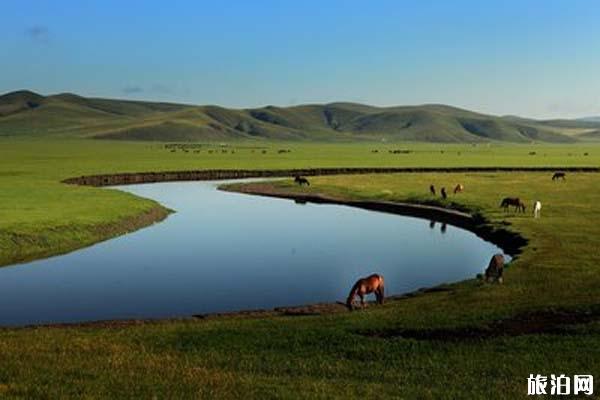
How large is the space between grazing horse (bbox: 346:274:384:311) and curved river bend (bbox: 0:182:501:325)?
12.6 feet

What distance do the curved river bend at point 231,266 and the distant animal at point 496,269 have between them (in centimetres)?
518

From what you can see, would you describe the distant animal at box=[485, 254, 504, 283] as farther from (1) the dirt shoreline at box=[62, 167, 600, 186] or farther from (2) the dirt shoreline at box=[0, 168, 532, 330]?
(1) the dirt shoreline at box=[62, 167, 600, 186]

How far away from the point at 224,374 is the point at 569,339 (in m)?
10.5

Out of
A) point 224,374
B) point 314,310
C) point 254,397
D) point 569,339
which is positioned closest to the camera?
point 254,397

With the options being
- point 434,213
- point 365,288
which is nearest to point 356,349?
point 365,288

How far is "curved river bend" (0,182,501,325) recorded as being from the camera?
32625 millimetres

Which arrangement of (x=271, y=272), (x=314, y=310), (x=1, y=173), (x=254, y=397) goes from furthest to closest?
(x=1, y=173)
(x=271, y=272)
(x=314, y=310)
(x=254, y=397)

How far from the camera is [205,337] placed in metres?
22.0

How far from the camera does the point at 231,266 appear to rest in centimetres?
4203

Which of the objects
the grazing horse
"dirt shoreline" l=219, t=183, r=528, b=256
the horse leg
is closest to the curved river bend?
"dirt shoreline" l=219, t=183, r=528, b=256

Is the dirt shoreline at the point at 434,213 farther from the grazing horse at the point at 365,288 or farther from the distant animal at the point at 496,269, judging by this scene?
the grazing horse at the point at 365,288

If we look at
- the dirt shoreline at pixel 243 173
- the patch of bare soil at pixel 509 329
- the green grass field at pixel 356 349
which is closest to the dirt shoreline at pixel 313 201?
the dirt shoreline at pixel 243 173

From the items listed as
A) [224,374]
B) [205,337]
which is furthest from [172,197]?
[224,374]

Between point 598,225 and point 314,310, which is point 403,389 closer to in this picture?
point 314,310
